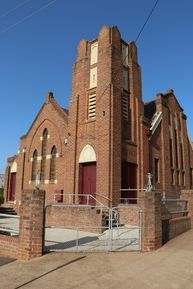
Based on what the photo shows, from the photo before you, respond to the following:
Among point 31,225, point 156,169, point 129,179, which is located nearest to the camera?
point 31,225

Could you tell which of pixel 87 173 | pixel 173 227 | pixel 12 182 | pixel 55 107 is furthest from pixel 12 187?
pixel 173 227

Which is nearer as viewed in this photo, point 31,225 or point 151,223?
point 31,225

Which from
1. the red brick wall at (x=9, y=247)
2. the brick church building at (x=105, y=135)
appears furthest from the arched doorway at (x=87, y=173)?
the red brick wall at (x=9, y=247)

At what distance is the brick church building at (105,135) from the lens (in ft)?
53.0

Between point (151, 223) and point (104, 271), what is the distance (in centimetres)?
289

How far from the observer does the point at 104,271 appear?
687 centimetres

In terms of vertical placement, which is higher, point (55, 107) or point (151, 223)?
point (55, 107)

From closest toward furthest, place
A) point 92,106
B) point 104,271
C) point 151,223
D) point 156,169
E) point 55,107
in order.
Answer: point 104,271 < point 151,223 < point 92,106 < point 156,169 < point 55,107

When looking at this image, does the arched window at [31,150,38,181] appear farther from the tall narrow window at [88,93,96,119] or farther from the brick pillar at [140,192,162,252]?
the brick pillar at [140,192,162,252]

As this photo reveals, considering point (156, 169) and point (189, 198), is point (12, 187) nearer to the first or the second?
point (156, 169)

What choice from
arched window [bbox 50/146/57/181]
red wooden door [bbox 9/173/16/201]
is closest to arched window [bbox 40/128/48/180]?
arched window [bbox 50/146/57/181]

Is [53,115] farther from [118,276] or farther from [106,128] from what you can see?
[118,276]

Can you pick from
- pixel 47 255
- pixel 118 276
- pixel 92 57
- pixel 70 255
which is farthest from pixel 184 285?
pixel 92 57

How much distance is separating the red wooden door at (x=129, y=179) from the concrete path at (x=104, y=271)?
7.93 meters
